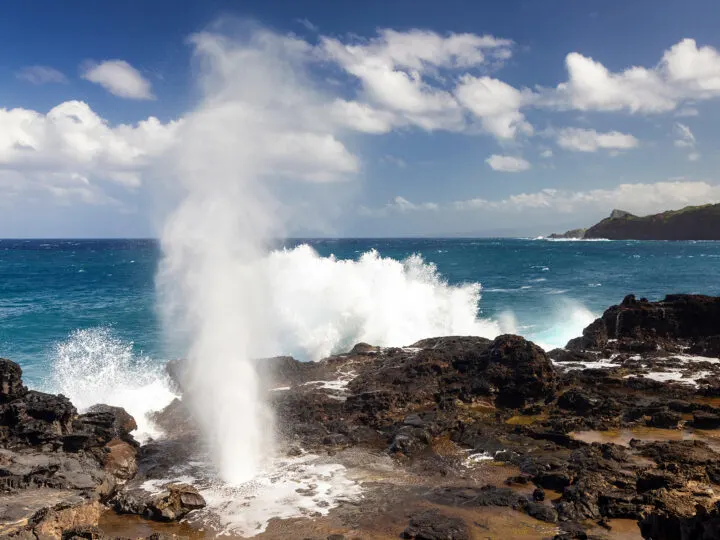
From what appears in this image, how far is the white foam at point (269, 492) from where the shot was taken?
1184 centimetres

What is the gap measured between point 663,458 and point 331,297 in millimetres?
24184

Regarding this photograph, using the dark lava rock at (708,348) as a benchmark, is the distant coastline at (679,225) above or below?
above

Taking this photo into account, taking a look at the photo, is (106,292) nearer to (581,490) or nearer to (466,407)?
(466,407)

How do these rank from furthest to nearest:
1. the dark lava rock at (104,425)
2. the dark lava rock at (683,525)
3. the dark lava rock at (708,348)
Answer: the dark lava rock at (708,348) → the dark lava rock at (104,425) → the dark lava rock at (683,525)

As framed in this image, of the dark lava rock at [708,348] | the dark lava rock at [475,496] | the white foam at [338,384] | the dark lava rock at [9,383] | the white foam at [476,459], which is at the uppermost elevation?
the dark lava rock at [9,383]

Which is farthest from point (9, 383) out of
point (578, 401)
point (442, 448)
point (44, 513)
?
point (578, 401)

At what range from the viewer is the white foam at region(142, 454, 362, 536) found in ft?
38.9

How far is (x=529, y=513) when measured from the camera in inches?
457

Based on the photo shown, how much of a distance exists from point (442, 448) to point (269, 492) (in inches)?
223

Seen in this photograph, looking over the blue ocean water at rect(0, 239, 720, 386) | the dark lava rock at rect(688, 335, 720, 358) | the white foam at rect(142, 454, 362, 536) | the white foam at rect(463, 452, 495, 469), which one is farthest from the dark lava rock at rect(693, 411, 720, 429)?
the blue ocean water at rect(0, 239, 720, 386)

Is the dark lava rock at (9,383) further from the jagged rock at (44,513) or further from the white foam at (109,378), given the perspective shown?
the jagged rock at (44,513)

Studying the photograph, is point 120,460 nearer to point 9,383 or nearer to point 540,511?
point 9,383

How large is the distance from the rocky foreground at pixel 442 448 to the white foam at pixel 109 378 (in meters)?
1.00

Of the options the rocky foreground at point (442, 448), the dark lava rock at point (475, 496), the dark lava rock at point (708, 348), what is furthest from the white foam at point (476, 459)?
the dark lava rock at point (708, 348)
